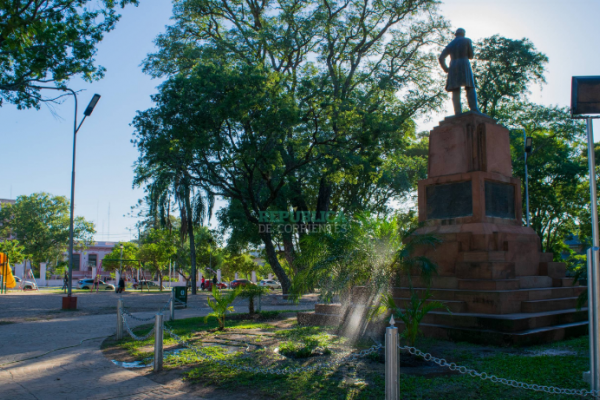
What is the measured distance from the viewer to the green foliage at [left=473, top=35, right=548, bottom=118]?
88.8 ft

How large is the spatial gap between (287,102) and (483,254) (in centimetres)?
1040

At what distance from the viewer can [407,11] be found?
24375 millimetres

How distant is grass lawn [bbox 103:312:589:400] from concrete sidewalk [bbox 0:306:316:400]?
0.41 metres

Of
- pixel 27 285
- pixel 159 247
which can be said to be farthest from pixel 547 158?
pixel 27 285

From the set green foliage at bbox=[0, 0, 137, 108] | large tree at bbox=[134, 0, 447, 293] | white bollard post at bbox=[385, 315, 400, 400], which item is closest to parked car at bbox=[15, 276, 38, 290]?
large tree at bbox=[134, 0, 447, 293]

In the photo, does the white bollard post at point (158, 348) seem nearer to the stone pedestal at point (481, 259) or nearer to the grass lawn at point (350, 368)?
the grass lawn at point (350, 368)

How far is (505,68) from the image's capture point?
27.5m

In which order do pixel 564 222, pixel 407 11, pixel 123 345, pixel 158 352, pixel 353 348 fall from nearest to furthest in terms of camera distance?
pixel 158 352 → pixel 353 348 → pixel 123 345 → pixel 407 11 → pixel 564 222

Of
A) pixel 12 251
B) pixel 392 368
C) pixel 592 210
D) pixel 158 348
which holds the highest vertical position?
pixel 592 210

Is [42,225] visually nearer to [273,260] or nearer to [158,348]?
[273,260]

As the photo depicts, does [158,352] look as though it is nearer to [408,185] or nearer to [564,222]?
[408,185]

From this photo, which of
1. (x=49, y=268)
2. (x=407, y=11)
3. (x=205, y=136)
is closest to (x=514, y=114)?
(x=407, y=11)

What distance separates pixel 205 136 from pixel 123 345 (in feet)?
31.3

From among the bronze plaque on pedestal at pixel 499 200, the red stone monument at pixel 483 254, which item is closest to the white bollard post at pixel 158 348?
the red stone monument at pixel 483 254
